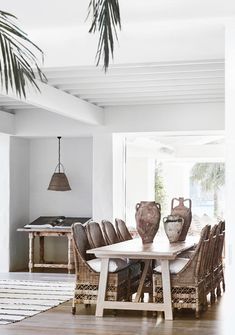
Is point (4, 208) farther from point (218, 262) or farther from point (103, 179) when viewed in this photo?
point (218, 262)

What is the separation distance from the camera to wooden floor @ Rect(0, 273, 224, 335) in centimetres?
669

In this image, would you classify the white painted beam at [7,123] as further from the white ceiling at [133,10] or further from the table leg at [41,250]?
the white ceiling at [133,10]

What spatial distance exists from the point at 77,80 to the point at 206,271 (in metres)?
2.87

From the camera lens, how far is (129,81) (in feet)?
29.1

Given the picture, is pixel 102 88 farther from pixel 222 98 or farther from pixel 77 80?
pixel 222 98

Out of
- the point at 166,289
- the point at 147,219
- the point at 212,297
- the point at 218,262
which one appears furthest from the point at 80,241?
the point at 218,262

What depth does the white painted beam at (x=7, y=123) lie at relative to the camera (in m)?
11.6

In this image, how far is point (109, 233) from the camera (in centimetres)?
864

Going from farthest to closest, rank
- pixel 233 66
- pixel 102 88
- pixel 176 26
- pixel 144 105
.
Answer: pixel 144 105 → pixel 102 88 → pixel 176 26 → pixel 233 66

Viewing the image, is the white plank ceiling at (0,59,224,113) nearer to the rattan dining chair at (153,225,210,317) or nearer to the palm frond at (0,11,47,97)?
the rattan dining chair at (153,225,210,317)

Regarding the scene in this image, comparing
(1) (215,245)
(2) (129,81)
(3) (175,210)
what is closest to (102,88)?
(2) (129,81)

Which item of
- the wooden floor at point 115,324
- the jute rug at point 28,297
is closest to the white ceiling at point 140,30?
the wooden floor at point 115,324

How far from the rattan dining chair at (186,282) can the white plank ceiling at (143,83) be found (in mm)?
1931

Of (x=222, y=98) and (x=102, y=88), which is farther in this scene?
(x=222, y=98)
